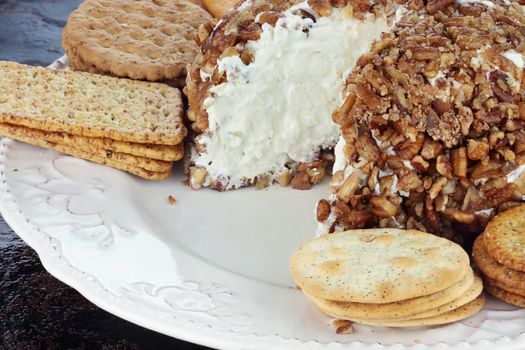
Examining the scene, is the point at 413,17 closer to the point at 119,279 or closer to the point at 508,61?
the point at 508,61

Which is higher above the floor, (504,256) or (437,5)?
(437,5)

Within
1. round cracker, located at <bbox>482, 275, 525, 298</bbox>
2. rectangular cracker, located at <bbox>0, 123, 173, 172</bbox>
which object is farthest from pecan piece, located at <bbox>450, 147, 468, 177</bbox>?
rectangular cracker, located at <bbox>0, 123, 173, 172</bbox>

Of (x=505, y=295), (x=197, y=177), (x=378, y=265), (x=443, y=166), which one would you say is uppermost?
(x=443, y=166)

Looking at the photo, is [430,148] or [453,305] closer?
[453,305]

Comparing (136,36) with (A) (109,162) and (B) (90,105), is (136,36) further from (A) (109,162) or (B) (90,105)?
(A) (109,162)

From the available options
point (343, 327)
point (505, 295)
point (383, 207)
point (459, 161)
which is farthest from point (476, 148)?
point (343, 327)

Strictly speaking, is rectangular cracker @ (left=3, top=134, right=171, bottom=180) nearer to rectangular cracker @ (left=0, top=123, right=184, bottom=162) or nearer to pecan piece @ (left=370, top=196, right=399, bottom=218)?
rectangular cracker @ (left=0, top=123, right=184, bottom=162)

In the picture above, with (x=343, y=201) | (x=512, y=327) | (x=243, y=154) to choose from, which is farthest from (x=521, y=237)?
(x=243, y=154)
